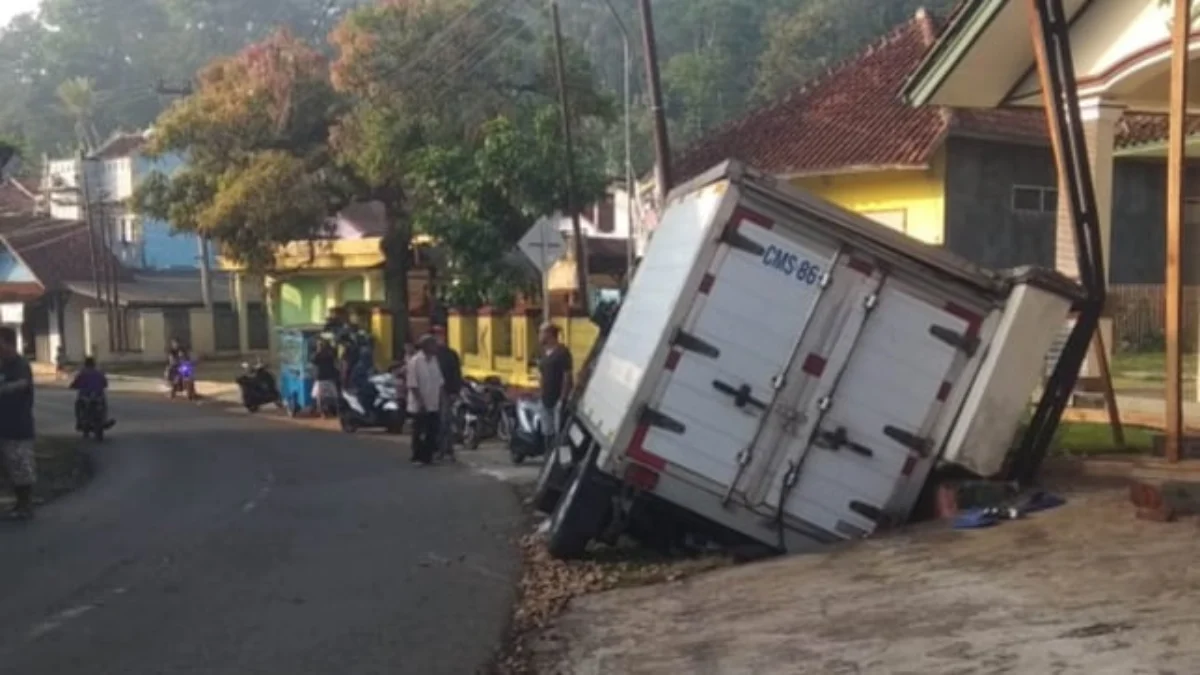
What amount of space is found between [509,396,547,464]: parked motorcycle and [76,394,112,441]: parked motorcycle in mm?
10572

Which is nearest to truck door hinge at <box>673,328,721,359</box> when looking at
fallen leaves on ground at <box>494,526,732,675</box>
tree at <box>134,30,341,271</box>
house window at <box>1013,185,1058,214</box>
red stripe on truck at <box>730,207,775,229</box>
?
red stripe on truck at <box>730,207,775,229</box>

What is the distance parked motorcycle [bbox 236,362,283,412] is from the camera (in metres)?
35.3

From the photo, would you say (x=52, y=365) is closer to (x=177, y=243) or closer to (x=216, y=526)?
(x=177, y=243)

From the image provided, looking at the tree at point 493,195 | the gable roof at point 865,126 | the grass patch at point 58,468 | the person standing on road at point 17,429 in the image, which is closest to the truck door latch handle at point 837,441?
the person standing on road at point 17,429

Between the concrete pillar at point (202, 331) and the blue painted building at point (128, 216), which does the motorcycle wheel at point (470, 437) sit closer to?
the concrete pillar at point (202, 331)

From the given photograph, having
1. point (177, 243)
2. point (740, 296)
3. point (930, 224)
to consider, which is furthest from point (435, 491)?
point (177, 243)

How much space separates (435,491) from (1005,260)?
12863mm

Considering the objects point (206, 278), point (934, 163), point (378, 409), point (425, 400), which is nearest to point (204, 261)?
point (206, 278)

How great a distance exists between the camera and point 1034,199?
26.5 meters

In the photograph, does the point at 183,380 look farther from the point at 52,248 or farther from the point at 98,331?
the point at 52,248

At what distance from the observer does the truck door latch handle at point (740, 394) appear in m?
10.7

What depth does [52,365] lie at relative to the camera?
56.6 m

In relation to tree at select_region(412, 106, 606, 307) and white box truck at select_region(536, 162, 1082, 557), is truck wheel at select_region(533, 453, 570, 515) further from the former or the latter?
tree at select_region(412, 106, 606, 307)

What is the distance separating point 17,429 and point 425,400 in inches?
237
